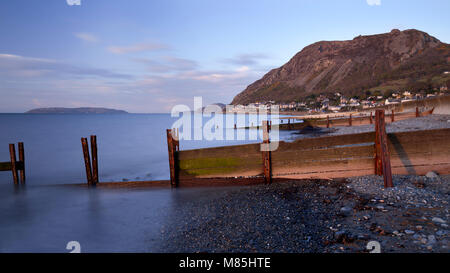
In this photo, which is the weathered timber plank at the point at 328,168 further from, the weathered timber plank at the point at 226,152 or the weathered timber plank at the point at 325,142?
the weathered timber plank at the point at 226,152

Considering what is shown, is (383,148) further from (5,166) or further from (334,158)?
(5,166)

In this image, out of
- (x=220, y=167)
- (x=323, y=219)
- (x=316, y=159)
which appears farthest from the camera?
(x=220, y=167)

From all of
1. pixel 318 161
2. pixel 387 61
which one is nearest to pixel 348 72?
pixel 387 61

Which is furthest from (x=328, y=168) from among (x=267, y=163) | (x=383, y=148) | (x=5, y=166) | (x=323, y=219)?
(x=5, y=166)

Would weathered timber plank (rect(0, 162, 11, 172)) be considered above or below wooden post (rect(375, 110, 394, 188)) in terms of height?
below

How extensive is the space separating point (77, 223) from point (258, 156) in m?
6.56

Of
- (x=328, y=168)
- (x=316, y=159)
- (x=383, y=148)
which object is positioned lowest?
(x=328, y=168)

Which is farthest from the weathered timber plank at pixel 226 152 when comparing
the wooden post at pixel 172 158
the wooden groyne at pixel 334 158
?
the wooden post at pixel 172 158

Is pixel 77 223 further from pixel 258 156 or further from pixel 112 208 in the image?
pixel 258 156

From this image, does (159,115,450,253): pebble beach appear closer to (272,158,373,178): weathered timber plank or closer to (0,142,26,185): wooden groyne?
(272,158,373,178): weathered timber plank

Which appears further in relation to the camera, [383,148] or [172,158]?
[172,158]

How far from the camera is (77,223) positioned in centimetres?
856

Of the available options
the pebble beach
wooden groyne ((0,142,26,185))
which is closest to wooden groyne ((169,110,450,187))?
the pebble beach
